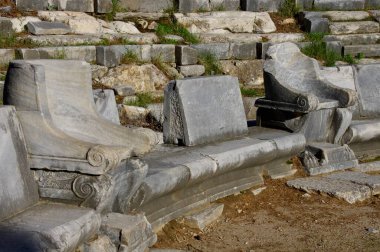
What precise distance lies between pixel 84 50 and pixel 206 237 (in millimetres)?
5862

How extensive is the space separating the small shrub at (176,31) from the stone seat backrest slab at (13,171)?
26.4ft

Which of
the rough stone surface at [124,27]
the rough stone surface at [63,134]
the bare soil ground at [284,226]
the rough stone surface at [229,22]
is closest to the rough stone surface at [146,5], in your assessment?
the rough stone surface at [229,22]

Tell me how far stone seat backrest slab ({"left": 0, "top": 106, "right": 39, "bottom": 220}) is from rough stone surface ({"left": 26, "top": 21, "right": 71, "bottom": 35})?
6806mm

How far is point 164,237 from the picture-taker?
5.50m

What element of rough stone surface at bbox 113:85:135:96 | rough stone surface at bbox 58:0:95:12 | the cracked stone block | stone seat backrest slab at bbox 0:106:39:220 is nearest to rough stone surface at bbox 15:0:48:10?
rough stone surface at bbox 58:0:95:12

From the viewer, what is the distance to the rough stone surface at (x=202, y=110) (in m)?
6.59

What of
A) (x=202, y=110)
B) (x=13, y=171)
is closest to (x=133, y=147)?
(x=13, y=171)

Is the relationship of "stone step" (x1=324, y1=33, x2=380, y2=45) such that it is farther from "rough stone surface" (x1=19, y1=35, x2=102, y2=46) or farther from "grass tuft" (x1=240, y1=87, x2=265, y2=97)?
"rough stone surface" (x1=19, y1=35, x2=102, y2=46)

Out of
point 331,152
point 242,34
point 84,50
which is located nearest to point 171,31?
point 242,34

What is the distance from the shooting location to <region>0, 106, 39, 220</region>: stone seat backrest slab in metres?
4.32

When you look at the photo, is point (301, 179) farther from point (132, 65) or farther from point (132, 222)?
point (132, 65)

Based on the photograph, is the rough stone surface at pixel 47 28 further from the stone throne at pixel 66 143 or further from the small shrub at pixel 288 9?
the stone throne at pixel 66 143

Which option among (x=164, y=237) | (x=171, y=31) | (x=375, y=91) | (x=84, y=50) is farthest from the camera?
(x=171, y=31)

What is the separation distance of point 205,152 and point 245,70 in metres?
6.34
